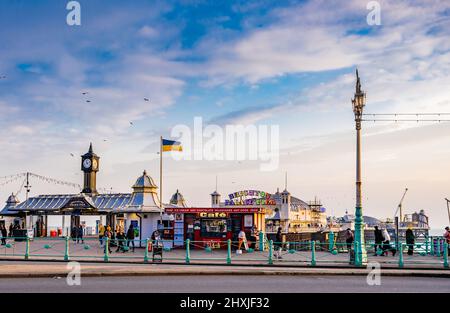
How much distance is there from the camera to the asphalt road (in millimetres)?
16406

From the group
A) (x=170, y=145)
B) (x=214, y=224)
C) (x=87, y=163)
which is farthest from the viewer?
(x=87, y=163)

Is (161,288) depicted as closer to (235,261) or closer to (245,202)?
(235,261)

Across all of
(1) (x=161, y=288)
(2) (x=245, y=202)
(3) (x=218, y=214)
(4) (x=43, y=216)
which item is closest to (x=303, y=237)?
(2) (x=245, y=202)

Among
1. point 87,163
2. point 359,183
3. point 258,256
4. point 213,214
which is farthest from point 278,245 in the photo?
point 87,163

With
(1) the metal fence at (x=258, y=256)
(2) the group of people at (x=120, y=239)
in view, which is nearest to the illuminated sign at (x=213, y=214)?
(1) the metal fence at (x=258, y=256)

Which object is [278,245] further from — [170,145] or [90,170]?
[90,170]

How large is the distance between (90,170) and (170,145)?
3055 centimetres

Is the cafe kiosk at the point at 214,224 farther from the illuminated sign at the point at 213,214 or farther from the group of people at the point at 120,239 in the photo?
the group of people at the point at 120,239

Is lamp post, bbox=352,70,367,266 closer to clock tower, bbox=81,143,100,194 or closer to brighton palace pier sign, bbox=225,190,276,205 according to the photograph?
clock tower, bbox=81,143,100,194

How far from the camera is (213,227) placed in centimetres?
3600

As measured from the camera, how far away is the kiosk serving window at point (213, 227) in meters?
35.7
